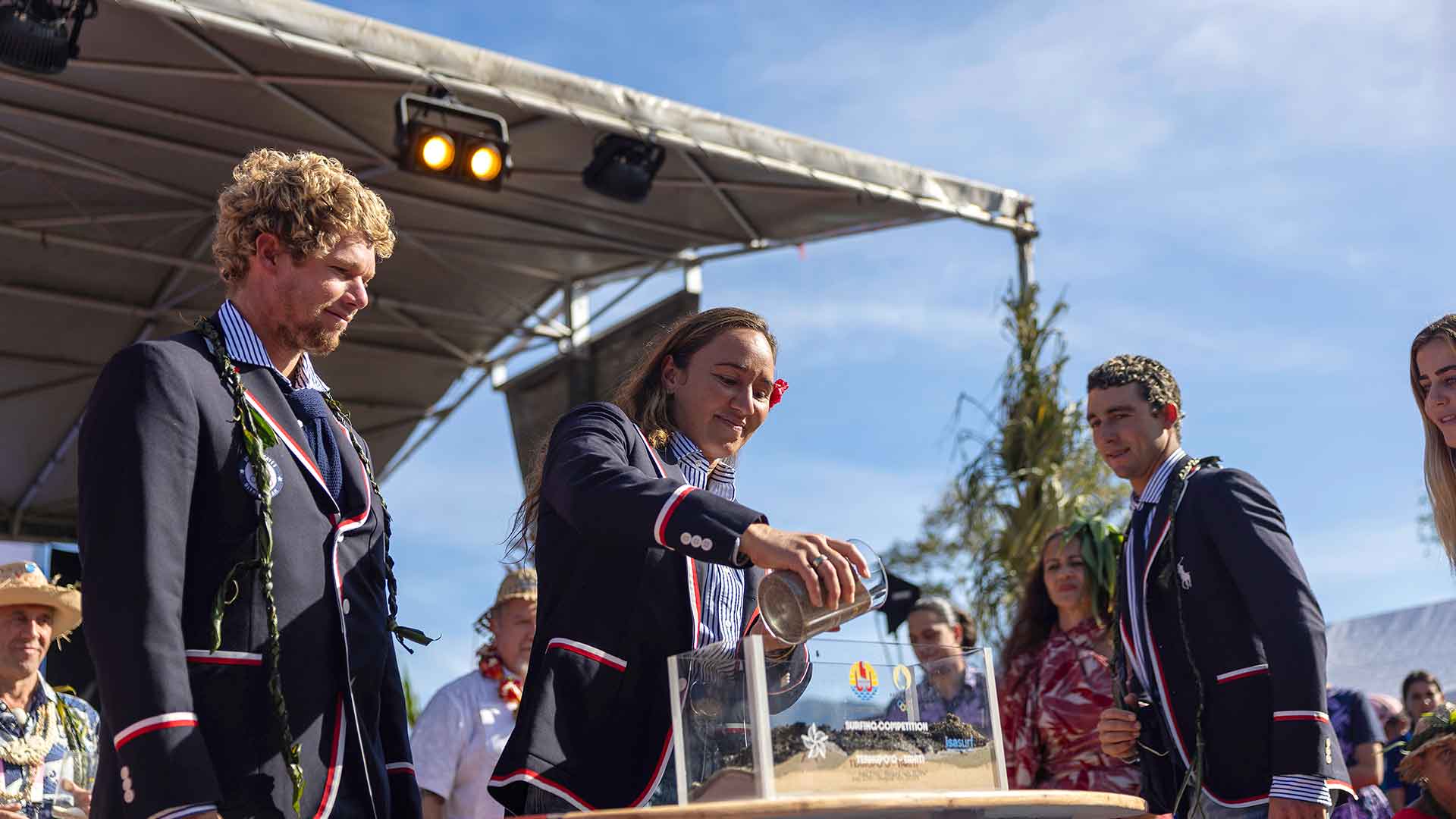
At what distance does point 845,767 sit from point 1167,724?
6.55ft

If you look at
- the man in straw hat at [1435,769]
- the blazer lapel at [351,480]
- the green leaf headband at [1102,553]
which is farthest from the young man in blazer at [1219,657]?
the blazer lapel at [351,480]

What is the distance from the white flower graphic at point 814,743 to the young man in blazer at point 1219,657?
1.81 metres

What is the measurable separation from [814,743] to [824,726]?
29 millimetres

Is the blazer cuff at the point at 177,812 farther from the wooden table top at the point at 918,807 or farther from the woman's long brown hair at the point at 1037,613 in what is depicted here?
the woman's long brown hair at the point at 1037,613

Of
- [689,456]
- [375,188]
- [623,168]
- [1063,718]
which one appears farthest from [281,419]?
[375,188]

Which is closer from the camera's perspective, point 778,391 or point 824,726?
point 824,726

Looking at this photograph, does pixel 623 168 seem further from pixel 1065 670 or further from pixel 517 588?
pixel 1065 670

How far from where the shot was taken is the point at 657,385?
2734 mm

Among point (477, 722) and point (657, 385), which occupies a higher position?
point (657, 385)

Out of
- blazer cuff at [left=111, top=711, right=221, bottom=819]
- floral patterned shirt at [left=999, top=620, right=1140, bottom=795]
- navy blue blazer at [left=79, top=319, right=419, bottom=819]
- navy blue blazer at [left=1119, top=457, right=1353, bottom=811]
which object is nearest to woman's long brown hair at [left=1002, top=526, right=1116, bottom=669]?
floral patterned shirt at [left=999, top=620, right=1140, bottom=795]

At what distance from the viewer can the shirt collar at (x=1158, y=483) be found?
378cm

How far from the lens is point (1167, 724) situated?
11.7ft

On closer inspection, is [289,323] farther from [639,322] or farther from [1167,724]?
[639,322]

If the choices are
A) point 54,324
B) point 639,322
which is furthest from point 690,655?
point 54,324
